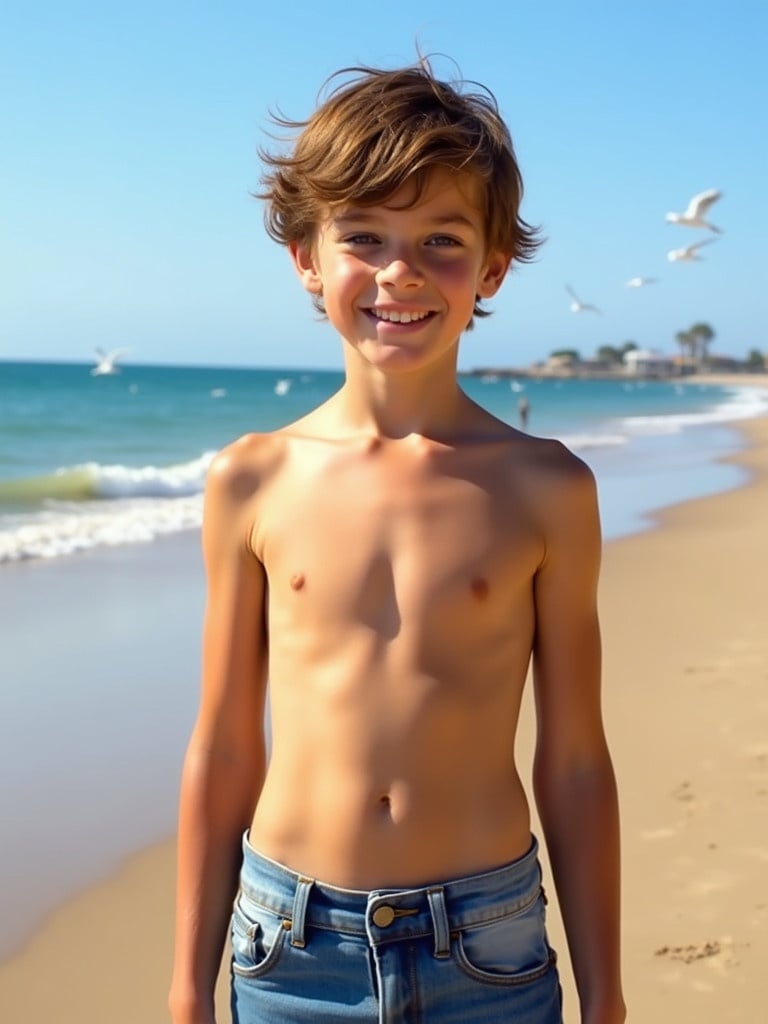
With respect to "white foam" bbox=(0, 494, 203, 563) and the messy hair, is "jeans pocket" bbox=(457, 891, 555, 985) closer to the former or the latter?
the messy hair

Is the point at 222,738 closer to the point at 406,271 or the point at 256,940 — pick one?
the point at 256,940

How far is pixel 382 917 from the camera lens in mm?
1595

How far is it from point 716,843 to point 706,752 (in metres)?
0.94

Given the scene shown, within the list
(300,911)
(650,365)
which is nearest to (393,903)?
(300,911)

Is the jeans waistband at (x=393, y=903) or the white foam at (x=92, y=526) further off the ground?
the jeans waistband at (x=393, y=903)

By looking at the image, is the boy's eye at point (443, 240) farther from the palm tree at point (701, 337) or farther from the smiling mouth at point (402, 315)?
the palm tree at point (701, 337)

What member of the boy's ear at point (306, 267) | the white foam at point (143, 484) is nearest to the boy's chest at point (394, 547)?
the boy's ear at point (306, 267)

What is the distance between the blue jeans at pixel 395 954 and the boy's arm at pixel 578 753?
0.29ft

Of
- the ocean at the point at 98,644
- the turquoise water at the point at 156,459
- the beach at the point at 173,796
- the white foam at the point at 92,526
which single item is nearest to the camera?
the beach at the point at 173,796

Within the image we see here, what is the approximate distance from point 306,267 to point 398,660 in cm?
64

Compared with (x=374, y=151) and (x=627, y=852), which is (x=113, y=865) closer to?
(x=627, y=852)

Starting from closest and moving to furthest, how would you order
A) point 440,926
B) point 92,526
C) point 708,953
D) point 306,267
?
point 440,926 → point 306,267 → point 708,953 → point 92,526

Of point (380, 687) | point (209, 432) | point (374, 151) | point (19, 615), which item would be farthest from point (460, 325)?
point (209, 432)

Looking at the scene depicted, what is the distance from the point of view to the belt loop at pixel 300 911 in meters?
1.62
